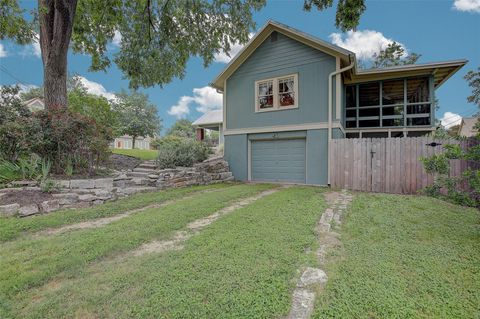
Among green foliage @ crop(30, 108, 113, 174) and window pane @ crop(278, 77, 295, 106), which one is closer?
green foliage @ crop(30, 108, 113, 174)

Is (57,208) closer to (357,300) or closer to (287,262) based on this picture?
(287,262)

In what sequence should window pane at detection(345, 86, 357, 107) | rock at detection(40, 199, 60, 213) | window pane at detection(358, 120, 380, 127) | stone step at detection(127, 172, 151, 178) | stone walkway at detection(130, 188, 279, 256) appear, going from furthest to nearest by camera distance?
window pane at detection(358, 120, 380, 127)
window pane at detection(345, 86, 357, 107)
stone step at detection(127, 172, 151, 178)
rock at detection(40, 199, 60, 213)
stone walkway at detection(130, 188, 279, 256)

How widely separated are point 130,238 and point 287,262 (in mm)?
2247

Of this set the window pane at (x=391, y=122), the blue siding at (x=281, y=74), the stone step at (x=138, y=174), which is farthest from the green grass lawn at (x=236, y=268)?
the window pane at (x=391, y=122)

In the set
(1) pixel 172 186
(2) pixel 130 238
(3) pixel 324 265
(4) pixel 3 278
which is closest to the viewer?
(4) pixel 3 278

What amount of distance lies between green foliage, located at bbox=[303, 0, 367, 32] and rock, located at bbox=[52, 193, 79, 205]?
8252 millimetres

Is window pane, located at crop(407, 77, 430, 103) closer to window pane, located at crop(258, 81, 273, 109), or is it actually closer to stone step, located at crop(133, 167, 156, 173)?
window pane, located at crop(258, 81, 273, 109)

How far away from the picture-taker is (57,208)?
4.82m

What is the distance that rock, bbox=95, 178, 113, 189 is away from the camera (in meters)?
5.97

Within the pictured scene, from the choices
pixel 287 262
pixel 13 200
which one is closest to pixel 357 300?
pixel 287 262

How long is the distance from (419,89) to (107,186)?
44.7 ft

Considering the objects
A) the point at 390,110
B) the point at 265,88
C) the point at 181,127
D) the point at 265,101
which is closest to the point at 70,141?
the point at 265,101

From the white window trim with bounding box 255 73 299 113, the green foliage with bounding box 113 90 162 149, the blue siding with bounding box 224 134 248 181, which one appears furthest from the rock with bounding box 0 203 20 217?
the green foliage with bounding box 113 90 162 149

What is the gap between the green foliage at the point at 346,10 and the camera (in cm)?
632
